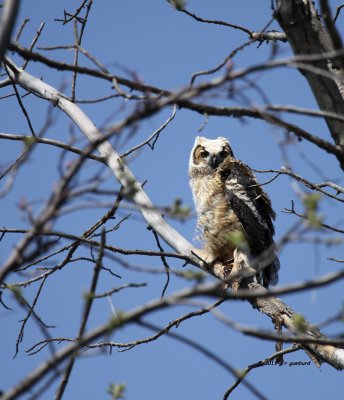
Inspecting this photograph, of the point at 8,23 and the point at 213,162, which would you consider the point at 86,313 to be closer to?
the point at 8,23

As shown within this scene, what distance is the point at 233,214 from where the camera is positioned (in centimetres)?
554

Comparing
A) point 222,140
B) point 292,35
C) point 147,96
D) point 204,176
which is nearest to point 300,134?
point 292,35

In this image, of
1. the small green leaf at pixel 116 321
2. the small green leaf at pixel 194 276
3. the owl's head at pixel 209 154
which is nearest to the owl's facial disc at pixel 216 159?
the owl's head at pixel 209 154

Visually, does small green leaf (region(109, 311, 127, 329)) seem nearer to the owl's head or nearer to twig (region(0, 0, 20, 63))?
twig (region(0, 0, 20, 63))

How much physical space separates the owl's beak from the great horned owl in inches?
3.0

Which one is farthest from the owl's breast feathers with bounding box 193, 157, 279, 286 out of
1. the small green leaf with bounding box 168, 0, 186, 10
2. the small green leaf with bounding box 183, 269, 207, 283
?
the small green leaf with bounding box 183, 269, 207, 283

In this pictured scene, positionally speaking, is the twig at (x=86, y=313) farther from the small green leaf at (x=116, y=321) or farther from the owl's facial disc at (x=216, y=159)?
the owl's facial disc at (x=216, y=159)

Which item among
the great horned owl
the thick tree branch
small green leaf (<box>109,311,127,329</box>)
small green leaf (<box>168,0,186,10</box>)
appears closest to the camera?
small green leaf (<box>109,311,127,329</box>)

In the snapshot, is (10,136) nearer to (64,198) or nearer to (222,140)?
(64,198)

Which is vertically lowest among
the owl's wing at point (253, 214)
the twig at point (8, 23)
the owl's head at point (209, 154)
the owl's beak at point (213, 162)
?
the twig at point (8, 23)

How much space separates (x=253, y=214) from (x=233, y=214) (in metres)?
0.20

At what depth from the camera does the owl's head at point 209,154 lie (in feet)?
20.0

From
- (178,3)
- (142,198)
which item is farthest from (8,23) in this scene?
(142,198)

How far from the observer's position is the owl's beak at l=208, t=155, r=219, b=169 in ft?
19.9
